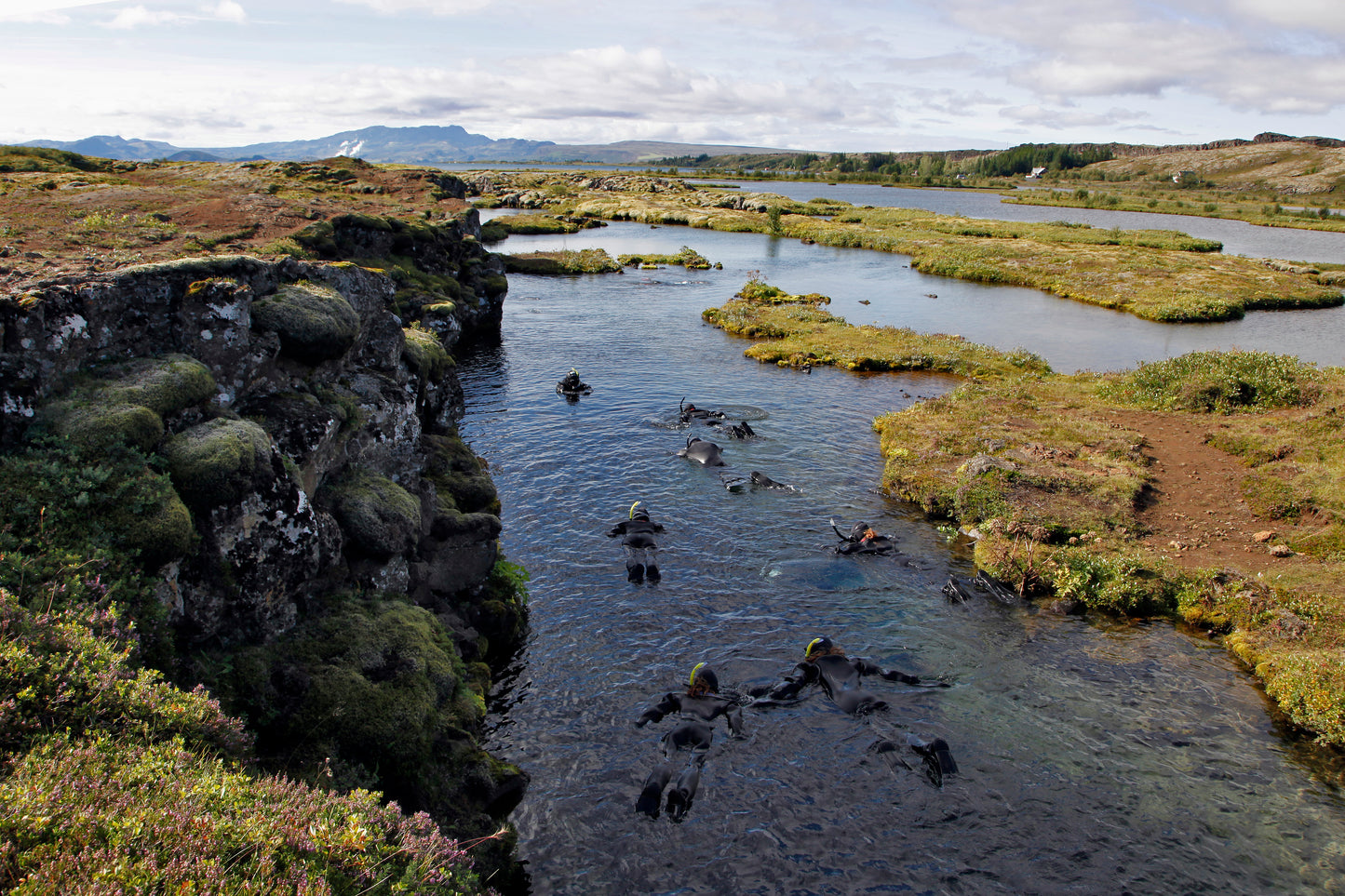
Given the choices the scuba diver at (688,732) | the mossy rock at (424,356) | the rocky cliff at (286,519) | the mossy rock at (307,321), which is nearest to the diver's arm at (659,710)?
the scuba diver at (688,732)

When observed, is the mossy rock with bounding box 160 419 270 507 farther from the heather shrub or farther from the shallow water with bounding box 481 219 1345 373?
the shallow water with bounding box 481 219 1345 373

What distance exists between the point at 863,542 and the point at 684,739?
11.2 m

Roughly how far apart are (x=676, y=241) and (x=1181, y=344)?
7445cm

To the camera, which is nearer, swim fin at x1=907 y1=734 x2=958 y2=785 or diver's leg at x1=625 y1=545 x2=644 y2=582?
swim fin at x1=907 y1=734 x2=958 y2=785

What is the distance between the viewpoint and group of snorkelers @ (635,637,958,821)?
46.8 ft

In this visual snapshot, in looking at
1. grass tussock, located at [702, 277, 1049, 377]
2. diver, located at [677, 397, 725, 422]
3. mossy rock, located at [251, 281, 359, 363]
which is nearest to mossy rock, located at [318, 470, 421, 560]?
mossy rock, located at [251, 281, 359, 363]

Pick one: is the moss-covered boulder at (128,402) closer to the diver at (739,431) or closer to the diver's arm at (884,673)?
the diver's arm at (884,673)

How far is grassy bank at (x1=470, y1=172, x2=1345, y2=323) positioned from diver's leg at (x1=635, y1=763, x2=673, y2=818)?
220 feet

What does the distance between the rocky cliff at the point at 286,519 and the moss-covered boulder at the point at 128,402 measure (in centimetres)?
4

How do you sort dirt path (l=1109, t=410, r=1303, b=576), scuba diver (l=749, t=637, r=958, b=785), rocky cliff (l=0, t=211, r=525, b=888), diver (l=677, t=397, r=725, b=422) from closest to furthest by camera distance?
rocky cliff (l=0, t=211, r=525, b=888), scuba diver (l=749, t=637, r=958, b=785), dirt path (l=1109, t=410, r=1303, b=576), diver (l=677, t=397, r=725, b=422)

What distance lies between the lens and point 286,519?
13445mm

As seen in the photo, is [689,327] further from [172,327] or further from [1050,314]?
[172,327]

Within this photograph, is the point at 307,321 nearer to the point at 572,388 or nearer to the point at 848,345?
the point at 572,388

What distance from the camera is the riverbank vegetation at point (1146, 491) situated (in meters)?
19.4
